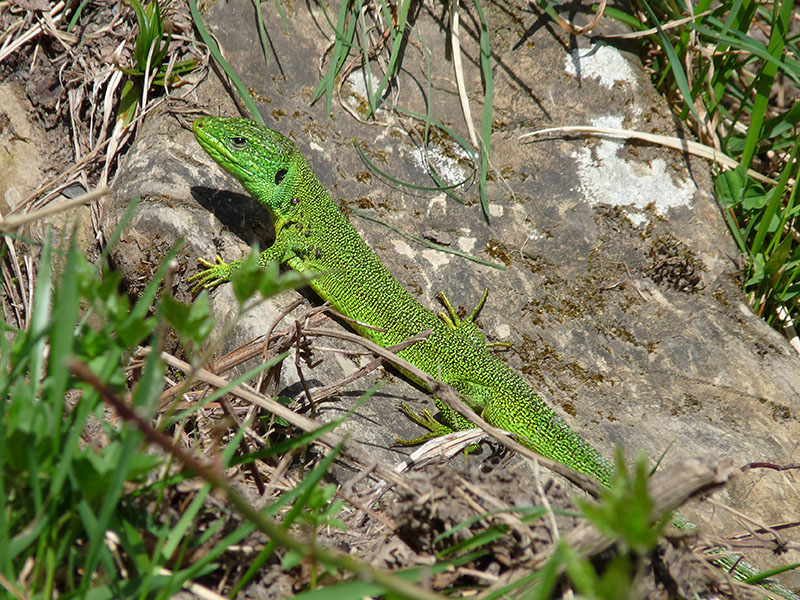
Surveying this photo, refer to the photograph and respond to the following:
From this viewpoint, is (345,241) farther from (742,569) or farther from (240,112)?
(742,569)

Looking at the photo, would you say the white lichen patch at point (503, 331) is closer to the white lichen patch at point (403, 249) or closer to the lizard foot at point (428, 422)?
the white lichen patch at point (403, 249)

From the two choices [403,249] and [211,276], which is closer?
[211,276]

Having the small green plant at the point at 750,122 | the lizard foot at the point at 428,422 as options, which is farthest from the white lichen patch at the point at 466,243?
the small green plant at the point at 750,122

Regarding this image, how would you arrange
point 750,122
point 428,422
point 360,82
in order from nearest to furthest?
point 428,422, point 360,82, point 750,122

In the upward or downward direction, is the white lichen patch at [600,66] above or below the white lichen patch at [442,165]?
above

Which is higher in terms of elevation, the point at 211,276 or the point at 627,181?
the point at 211,276

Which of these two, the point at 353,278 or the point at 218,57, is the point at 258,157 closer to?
the point at 218,57

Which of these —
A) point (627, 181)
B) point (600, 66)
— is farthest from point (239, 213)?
point (600, 66)
